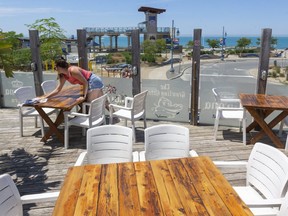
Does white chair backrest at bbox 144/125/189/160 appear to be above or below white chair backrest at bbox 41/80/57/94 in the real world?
below

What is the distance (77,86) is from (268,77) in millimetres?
3591

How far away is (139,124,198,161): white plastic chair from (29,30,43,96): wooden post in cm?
397

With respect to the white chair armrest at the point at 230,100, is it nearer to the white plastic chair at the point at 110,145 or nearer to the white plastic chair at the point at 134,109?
the white plastic chair at the point at 134,109

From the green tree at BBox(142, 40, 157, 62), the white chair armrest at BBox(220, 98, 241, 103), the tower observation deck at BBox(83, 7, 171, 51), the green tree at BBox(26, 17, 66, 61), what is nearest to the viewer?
the white chair armrest at BBox(220, 98, 241, 103)

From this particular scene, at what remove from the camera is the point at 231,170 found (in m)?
3.50

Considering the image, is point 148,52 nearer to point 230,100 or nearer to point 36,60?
point 36,60

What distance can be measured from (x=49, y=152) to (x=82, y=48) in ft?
7.57

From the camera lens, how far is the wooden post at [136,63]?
5.11 m

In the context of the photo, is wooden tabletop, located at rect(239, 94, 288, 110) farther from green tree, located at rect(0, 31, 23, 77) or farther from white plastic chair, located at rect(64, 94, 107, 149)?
green tree, located at rect(0, 31, 23, 77)

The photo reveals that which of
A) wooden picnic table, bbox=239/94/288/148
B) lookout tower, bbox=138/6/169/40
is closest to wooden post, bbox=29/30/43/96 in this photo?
wooden picnic table, bbox=239/94/288/148

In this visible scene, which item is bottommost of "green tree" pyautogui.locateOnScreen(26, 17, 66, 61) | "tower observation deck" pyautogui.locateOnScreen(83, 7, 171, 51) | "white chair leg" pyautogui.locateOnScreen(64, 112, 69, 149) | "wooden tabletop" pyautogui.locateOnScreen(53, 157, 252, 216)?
"white chair leg" pyautogui.locateOnScreen(64, 112, 69, 149)

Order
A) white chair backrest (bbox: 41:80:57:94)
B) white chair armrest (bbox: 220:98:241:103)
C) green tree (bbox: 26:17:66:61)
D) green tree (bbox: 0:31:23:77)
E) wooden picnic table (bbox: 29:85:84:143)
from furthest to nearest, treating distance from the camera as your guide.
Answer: green tree (bbox: 26:17:66:61)
white chair backrest (bbox: 41:80:57:94)
white chair armrest (bbox: 220:98:241:103)
wooden picnic table (bbox: 29:85:84:143)
green tree (bbox: 0:31:23:77)

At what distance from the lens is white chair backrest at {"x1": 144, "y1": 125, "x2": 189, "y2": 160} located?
266cm

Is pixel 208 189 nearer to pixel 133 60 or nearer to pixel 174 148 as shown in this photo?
pixel 174 148
